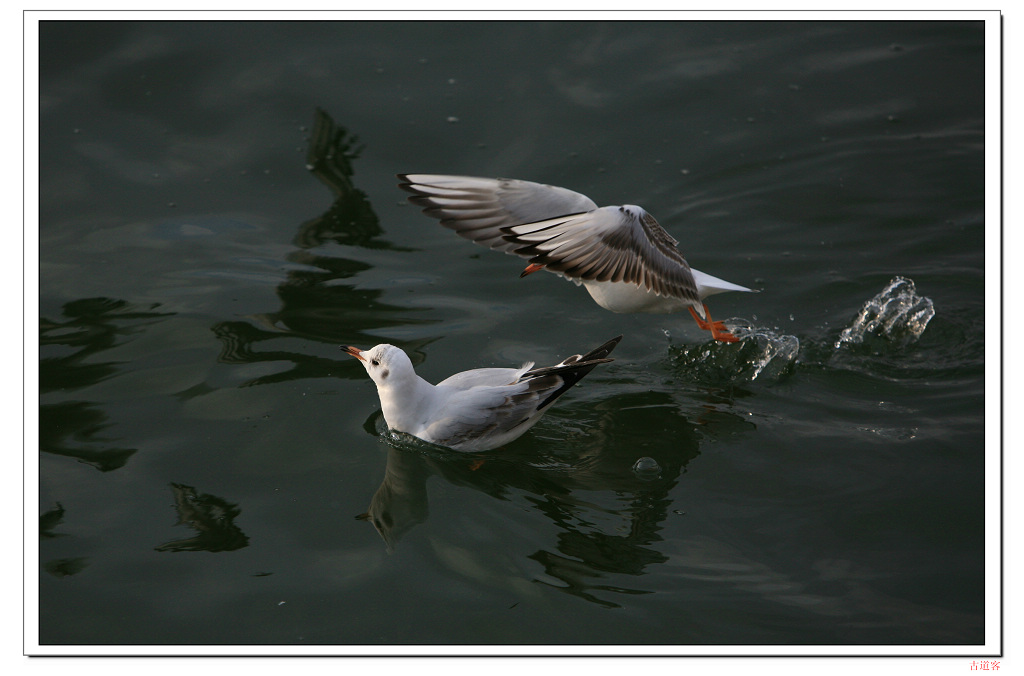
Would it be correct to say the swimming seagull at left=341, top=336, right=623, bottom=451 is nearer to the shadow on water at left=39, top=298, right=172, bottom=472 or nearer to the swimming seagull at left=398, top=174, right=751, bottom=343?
the swimming seagull at left=398, top=174, right=751, bottom=343

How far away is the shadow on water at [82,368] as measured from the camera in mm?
5449

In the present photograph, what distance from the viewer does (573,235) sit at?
4.98 metres

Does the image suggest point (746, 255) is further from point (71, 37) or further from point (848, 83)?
point (71, 37)

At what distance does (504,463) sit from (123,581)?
2.11 meters

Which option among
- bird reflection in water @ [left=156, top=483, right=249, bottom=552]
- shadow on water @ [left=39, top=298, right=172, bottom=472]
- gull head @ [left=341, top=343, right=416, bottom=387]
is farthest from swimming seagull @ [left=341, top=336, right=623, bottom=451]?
shadow on water @ [left=39, top=298, right=172, bottom=472]

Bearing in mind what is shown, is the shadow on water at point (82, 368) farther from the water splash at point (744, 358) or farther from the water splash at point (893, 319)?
the water splash at point (893, 319)

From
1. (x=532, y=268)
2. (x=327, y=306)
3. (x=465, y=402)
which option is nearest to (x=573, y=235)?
(x=532, y=268)

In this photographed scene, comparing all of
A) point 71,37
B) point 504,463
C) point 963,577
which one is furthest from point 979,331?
point 71,37

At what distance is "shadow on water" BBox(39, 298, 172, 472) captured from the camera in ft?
17.9

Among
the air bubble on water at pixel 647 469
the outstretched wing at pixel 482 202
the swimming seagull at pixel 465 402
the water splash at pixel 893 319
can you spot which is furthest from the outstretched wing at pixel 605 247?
the water splash at pixel 893 319

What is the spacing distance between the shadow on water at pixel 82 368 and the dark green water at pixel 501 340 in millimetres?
29

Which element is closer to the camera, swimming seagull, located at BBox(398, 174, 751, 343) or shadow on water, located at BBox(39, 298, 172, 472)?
swimming seagull, located at BBox(398, 174, 751, 343)

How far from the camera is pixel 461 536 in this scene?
4.79m

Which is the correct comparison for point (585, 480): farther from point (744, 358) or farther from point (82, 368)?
point (82, 368)
